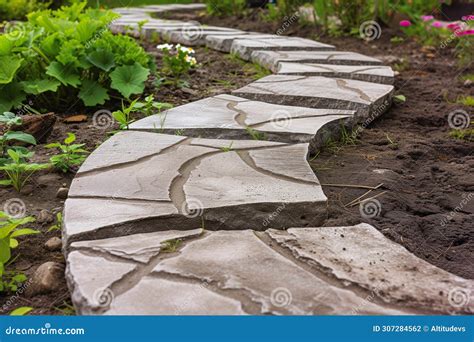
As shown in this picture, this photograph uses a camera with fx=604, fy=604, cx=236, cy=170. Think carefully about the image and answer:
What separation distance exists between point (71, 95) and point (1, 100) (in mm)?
386

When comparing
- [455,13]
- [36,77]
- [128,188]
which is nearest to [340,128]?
[128,188]

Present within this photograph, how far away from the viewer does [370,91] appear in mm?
3639

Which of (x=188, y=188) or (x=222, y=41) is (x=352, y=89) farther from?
(x=222, y=41)

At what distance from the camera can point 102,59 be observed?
343 cm

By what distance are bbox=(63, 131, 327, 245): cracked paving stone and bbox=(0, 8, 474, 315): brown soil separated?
15 cm

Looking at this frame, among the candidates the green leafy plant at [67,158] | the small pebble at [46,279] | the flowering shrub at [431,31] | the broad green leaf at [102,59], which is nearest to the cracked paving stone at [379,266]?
the small pebble at [46,279]

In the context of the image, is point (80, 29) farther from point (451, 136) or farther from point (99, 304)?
point (99, 304)

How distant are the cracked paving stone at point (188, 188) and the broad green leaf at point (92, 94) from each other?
2.80ft

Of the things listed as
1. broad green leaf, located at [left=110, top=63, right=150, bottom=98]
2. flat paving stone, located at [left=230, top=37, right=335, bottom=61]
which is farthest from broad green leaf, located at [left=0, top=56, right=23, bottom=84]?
flat paving stone, located at [left=230, top=37, right=335, bottom=61]

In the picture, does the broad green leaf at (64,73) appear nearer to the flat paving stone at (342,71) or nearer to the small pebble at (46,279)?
the flat paving stone at (342,71)

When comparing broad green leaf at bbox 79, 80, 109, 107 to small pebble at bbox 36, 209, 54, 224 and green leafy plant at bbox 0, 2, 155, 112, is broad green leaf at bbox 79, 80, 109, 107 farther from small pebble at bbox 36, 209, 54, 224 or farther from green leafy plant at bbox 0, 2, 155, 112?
small pebble at bbox 36, 209, 54, 224

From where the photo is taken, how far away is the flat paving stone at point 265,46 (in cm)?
502

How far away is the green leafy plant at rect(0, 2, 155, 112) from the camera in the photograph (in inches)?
129

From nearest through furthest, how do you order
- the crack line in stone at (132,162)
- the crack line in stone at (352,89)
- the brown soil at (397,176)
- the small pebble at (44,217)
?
the brown soil at (397,176)
the small pebble at (44,217)
the crack line in stone at (132,162)
the crack line in stone at (352,89)
